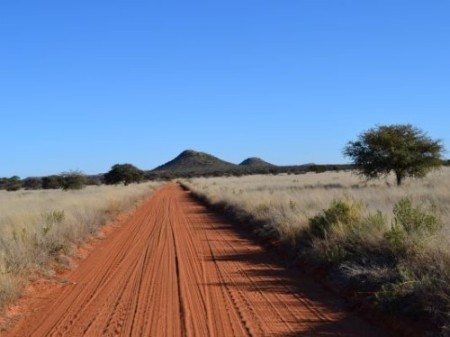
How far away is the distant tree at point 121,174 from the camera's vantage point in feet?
317

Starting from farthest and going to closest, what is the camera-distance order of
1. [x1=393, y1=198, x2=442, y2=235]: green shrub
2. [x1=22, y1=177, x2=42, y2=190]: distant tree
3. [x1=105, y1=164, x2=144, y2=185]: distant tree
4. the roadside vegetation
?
[x1=22, y1=177, x2=42, y2=190]: distant tree → [x1=105, y1=164, x2=144, y2=185]: distant tree → [x1=393, y1=198, x2=442, y2=235]: green shrub → the roadside vegetation

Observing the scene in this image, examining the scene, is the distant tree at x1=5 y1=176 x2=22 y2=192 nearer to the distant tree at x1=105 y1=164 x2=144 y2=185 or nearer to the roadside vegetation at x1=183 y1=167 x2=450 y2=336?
the distant tree at x1=105 y1=164 x2=144 y2=185

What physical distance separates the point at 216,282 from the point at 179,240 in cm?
715

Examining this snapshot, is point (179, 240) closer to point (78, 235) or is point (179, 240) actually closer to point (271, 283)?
point (78, 235)

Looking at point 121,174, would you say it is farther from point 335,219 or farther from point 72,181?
point 335,219

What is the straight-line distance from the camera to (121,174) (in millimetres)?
96438

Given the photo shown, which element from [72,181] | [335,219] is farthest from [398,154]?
[72,181]

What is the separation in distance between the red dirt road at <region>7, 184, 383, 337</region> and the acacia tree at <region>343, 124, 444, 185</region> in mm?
26752

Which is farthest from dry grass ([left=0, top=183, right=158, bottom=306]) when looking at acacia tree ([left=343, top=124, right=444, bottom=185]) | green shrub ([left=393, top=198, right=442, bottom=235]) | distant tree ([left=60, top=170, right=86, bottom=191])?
distant tree ([left=60, top=170, right=86, bottom=191])

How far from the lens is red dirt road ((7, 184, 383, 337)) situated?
7.93 m

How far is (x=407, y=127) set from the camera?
42.8 meters

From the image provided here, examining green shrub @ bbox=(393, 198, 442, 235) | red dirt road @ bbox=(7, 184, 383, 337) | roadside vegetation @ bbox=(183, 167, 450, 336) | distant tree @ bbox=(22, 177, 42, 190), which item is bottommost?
red dirt road @ bbox=(7, 184, 383, 337)

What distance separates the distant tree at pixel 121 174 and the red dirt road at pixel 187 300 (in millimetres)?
81559

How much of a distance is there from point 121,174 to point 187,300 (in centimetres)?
8852
